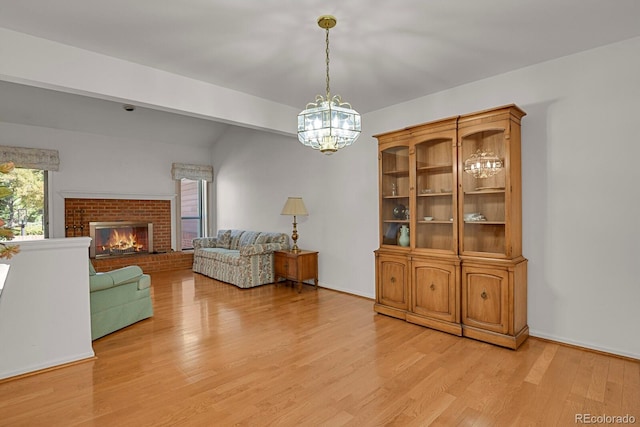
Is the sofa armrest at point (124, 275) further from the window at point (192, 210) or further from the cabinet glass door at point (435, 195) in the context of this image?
the window at point (192, 210)

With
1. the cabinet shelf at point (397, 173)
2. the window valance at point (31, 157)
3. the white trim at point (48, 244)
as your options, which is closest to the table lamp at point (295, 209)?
the cabinet shelf at point (397, 173)

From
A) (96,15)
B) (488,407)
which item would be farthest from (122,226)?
(488,407)

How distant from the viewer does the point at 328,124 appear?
252 cm

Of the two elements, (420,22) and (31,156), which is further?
(31,156)

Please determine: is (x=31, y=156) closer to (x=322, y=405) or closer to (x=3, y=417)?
(x=3, y=417)

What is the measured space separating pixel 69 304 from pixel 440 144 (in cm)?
388

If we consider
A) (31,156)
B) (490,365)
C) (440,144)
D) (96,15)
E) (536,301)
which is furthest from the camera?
(31,156)

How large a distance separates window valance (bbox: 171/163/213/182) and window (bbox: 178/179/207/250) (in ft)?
0.83

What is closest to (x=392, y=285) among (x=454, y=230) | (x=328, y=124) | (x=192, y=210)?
(x=454, y=230)

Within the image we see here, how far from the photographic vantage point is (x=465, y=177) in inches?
138

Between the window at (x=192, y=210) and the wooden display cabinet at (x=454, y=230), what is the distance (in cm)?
562

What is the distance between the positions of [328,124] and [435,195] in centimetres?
181

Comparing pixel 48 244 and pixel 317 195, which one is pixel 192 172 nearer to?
pixel 317 195

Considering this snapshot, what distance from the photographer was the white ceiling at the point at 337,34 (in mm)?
2418
